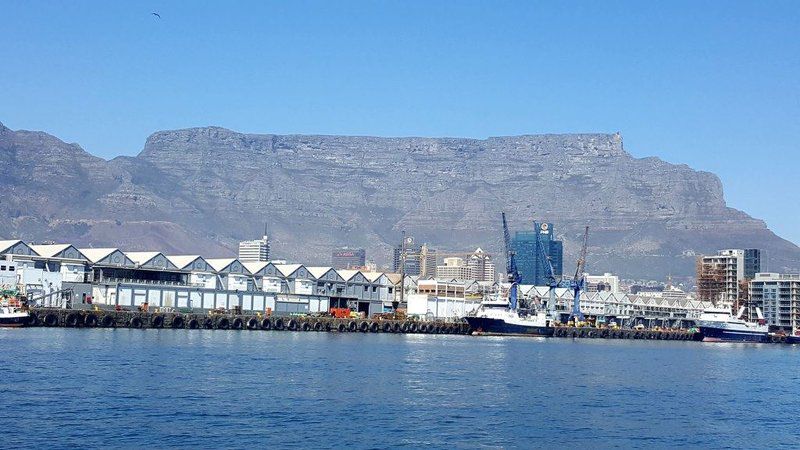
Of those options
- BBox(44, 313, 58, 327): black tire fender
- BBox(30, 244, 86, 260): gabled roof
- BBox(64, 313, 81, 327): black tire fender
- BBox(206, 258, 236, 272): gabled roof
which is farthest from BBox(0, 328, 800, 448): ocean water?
BBox(206, 258, 236, 272): gabled roof

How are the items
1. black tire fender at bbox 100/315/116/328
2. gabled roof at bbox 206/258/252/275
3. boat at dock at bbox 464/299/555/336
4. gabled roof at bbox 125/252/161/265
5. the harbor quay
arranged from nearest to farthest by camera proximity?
1. black tire fender at bbox 100/315/116/328
2. the harbor quay
3. gabled roof at bbox 125/252/161/265
4. gabled roof at bbox 206/258/252/275
5. boat at dock at bbox 464/299/555/336

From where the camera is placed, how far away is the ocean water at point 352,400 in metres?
45.7

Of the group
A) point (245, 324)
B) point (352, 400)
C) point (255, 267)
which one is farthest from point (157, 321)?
point (352, 400)

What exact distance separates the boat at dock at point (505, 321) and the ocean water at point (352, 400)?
6540 centimetres

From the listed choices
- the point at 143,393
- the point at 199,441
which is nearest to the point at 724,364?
the point at 143,393

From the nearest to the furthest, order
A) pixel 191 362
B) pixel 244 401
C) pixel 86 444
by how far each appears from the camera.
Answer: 1. pixel 86 444
2. pixel 244 401
3. pixel 191 362

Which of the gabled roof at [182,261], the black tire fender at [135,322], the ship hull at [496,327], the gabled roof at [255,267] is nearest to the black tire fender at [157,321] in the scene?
the black tire fender at [135,322]

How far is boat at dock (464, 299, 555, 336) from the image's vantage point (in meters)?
161

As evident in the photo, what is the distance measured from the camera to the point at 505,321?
533 feet

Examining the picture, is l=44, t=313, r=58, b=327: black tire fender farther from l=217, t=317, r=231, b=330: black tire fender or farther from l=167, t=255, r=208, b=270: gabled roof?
l=167, t=255, r=208, b=270: gabled roof

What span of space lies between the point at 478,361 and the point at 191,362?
1083 inches

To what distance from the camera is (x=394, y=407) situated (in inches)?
2185

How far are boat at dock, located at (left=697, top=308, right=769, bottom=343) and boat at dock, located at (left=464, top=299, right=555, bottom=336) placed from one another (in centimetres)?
3470

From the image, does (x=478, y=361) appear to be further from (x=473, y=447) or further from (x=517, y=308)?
(x=517, y=308)
